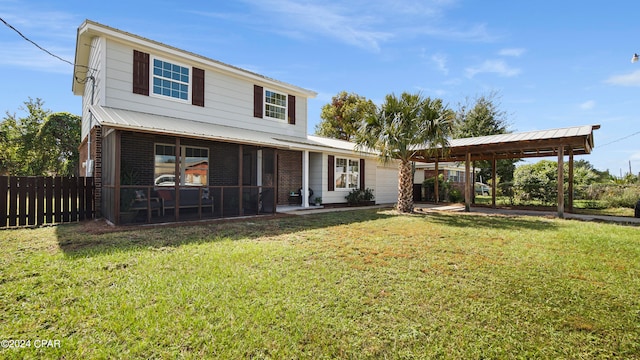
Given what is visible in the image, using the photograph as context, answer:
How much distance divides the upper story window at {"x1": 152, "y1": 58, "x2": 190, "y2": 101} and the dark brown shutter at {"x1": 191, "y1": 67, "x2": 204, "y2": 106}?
230mm

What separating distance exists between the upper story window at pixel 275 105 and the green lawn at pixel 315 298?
8.55 m

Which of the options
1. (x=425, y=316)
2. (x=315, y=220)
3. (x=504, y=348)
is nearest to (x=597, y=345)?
(x=504, y=348)

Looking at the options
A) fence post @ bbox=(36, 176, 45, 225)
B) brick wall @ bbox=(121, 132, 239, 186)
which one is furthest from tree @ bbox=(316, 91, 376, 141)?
fence post @ bbox=(36, 176, 45, 225)

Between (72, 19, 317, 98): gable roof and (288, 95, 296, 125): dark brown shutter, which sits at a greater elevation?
(72, 19, 317, 98): gable roof

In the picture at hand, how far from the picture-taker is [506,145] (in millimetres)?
12172

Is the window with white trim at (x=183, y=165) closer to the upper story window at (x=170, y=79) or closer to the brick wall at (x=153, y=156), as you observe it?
the brick wall at (x=153, y=156)

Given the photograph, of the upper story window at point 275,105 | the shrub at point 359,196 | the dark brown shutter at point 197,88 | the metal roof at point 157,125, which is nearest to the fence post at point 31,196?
the metal roof at point 157,125

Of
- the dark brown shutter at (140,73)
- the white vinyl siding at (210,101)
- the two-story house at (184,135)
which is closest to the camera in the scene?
the two-story house at (184,135)

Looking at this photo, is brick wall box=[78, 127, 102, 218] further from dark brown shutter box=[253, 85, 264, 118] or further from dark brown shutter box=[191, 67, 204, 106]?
dark brown shutter box=[253, 85, 264, 118]

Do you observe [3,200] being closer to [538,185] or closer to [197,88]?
[197,88]

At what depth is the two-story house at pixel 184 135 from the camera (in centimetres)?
872

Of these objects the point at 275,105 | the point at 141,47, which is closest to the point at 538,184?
the point at 275,105

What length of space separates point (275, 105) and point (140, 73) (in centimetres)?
565

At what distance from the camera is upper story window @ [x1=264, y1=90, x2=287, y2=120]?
537 inches
